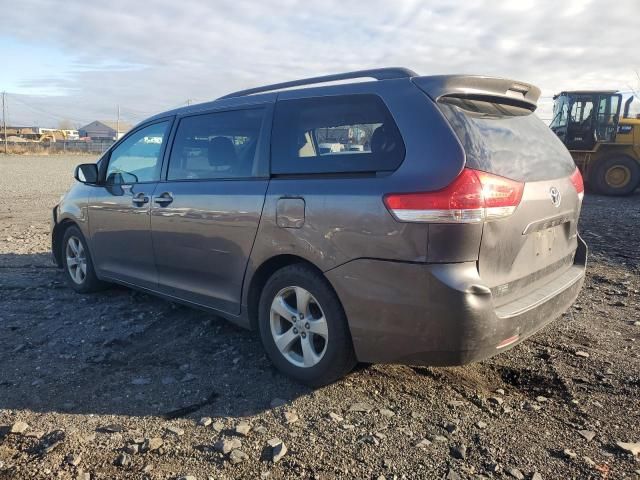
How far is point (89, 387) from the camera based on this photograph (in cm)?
351

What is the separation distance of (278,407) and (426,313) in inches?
43.2

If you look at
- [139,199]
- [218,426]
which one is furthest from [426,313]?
[139,199]

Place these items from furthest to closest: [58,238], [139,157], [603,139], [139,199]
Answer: [603,139]
[58,238]
[139,157]
[139,199]

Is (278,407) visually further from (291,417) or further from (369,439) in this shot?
(369,439)

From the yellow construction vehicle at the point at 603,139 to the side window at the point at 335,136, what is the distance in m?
15.2

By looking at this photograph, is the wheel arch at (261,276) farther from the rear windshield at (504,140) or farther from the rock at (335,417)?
the rear windshield at (504,140)

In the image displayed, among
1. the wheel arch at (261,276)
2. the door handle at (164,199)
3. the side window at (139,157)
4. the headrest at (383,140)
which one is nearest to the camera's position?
the headrest at (383,140)

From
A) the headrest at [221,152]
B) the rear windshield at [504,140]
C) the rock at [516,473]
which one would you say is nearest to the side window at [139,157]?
the headrest at [221,152]

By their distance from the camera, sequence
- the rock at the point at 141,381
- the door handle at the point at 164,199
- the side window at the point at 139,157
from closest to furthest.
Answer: the rock at the point at 141,381 → the door handle at the point at 164,199 → the side window at the point at 139,157

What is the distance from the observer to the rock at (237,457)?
8.87 ft

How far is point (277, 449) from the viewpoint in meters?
2.79

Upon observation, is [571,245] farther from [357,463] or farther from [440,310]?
[357,463]

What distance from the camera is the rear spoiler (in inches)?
120

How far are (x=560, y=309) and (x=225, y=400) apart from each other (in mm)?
2208
